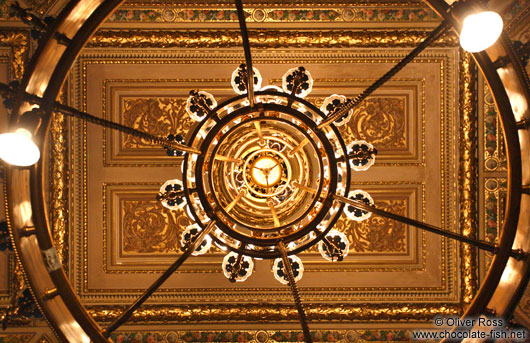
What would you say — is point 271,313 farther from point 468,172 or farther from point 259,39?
point 259,39

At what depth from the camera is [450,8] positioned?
1.58 meters

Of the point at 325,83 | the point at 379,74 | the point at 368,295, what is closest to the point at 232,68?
the point at 325,83

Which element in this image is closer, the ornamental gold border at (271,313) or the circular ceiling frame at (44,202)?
the circular ceiling frame at (44,202)

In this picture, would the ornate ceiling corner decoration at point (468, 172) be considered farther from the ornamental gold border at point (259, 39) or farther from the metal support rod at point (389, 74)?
the metal support rod at point (389, 74)

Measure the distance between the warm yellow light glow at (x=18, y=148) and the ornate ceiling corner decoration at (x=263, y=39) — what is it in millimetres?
2580

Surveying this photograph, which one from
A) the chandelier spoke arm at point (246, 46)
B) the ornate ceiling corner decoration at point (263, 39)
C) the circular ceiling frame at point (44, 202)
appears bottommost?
the circular ceiling frame at point (44, 202)

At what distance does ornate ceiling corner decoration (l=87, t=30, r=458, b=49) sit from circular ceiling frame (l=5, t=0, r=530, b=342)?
7.18 ft

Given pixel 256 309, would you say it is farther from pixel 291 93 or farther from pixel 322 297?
pixel 291 93

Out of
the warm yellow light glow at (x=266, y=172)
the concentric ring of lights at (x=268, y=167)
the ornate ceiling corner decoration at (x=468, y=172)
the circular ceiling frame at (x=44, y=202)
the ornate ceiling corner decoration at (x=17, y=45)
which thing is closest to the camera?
the circular ceiling frame at (x=44, y=202)

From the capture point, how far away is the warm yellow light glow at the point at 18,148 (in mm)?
1446

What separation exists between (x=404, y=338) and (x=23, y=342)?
385 centimetres

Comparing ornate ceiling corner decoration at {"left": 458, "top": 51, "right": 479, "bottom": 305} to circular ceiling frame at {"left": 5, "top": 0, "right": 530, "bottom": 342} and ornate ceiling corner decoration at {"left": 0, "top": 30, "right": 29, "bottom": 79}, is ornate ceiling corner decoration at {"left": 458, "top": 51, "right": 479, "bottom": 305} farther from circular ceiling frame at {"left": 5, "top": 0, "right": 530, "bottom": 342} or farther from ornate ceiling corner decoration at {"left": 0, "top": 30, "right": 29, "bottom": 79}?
ornate ceiling corner decoration at {"left": 0, "top": 30, "right": 29, "bottom": 79}

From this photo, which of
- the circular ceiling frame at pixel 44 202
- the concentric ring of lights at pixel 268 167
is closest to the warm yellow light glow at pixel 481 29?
the circular ceiling frame at pixel 44 202

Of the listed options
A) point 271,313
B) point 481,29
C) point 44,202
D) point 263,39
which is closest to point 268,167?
point 44,202
